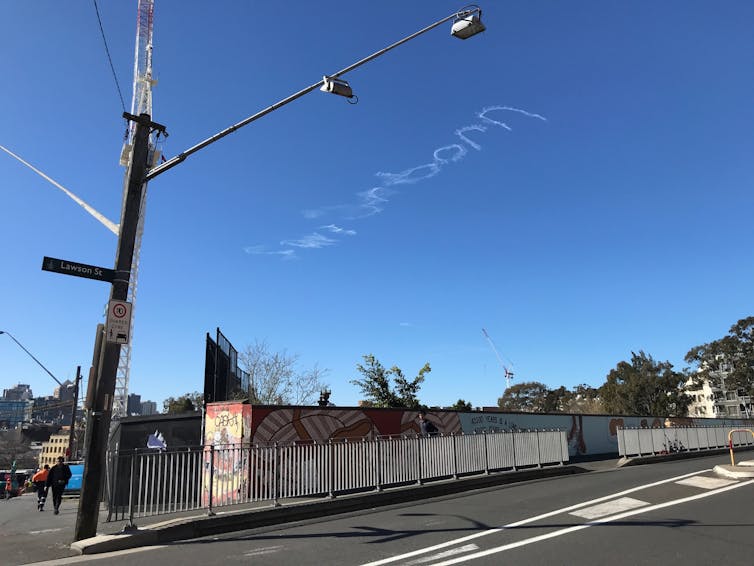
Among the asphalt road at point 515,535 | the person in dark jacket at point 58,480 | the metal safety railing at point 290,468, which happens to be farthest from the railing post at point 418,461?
the person in dark jacket at point 58,480

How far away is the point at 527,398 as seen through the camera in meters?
112

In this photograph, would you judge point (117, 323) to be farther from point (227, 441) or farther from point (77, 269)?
point (227, 441)

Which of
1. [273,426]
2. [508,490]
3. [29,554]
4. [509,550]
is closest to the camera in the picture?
[509,550]

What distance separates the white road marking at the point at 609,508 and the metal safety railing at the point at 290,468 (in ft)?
15.1

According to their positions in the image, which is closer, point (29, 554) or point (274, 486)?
point (29, 554)

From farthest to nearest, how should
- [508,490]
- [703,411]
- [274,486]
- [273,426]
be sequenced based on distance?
[703,411], [273,426], [508,490], [274,486]

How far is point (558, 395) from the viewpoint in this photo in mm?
109375

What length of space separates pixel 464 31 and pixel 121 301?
7.40 m

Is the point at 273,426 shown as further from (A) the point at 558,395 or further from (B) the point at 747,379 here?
(A) the point at 558,395

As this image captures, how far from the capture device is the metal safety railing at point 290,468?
980cm

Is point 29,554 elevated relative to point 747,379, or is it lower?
lower

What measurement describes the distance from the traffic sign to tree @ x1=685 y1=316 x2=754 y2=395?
89832mm

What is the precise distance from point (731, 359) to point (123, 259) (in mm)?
91982

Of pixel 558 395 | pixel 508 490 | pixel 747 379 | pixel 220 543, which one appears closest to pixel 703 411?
pixel 558 395
